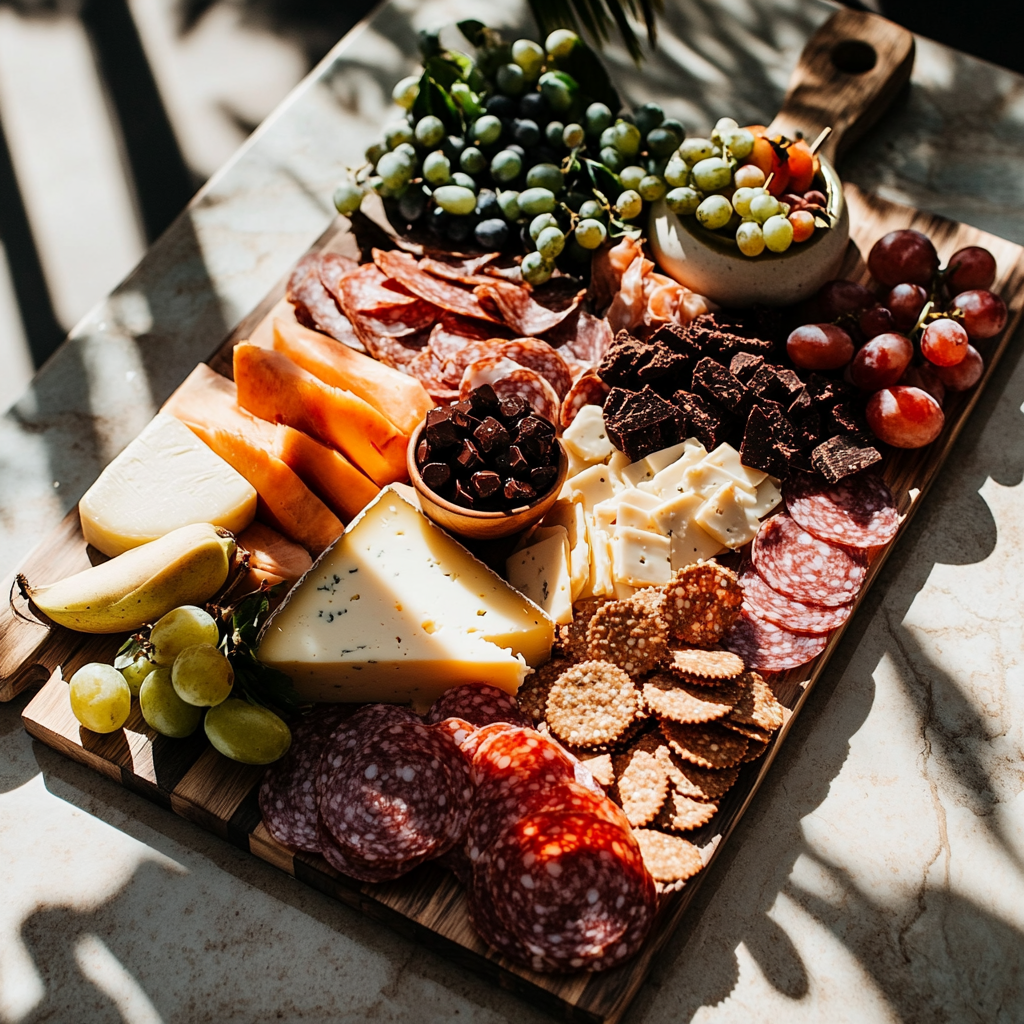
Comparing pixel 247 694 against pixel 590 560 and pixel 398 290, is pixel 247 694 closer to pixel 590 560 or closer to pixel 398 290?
A: pixel 590 560

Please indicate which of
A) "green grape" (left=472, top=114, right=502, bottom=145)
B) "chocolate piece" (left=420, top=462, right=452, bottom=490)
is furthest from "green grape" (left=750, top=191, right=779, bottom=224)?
"chocolate piece" (left=420, top=462, right=452, bottom=490)

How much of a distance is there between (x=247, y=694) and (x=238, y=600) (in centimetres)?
22

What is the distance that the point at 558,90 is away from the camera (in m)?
2.05

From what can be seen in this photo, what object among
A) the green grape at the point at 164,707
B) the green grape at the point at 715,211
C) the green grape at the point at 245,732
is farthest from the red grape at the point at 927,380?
the green grape at the point at 164,707

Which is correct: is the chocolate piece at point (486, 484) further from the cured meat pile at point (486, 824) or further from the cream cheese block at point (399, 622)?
the cured meat pile at point (486, 824)

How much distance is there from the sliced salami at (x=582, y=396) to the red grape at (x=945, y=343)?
2.01 feet

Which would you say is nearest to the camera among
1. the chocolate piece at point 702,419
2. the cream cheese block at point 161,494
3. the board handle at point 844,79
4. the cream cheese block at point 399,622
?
the cream cheese block at point 399,622

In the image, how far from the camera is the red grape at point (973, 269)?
1954 millimetres

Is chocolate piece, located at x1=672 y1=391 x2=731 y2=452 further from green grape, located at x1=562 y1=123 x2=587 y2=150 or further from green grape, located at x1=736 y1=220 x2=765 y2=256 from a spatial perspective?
green grape, located at x1=562 y1=123 x2=587 y2=150

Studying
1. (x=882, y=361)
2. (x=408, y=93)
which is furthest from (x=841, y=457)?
(x=408, y=93)

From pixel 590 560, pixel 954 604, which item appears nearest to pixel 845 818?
pixel 954 604

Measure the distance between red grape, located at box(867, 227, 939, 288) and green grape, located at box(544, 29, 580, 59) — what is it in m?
0.79

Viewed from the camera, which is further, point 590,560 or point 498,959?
point 590,560

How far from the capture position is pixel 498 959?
54.4 inches
